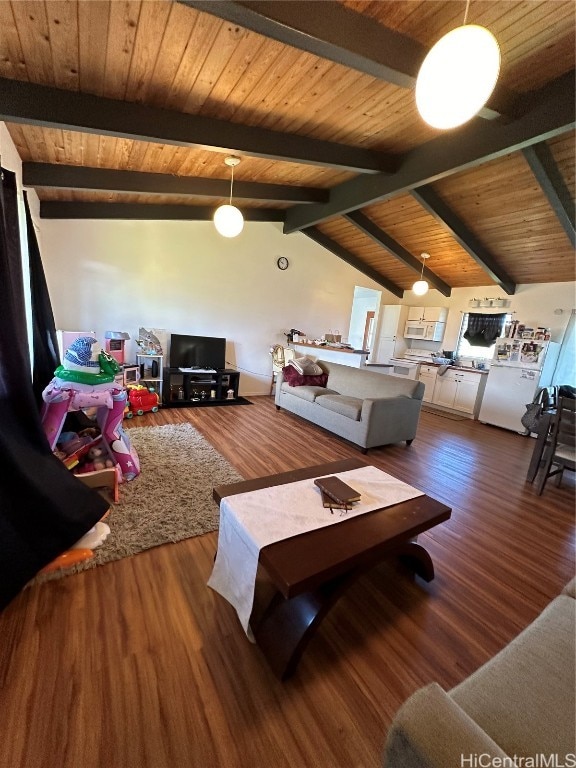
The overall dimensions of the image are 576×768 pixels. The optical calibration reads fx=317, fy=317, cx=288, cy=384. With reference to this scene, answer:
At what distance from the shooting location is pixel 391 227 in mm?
5246

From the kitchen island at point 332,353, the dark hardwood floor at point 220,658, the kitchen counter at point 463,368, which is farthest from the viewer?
the kitchen counter at point 463,368

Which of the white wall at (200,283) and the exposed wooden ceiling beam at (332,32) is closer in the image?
the exposed wooden ceiling beam at (332,32)

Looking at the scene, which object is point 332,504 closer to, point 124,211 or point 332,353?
point 332,353

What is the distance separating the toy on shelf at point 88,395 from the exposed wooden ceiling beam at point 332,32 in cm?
200

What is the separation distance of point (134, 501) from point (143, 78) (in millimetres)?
2719

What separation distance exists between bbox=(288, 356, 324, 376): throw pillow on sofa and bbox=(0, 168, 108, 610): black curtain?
311cm

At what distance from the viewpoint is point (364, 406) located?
342 cm

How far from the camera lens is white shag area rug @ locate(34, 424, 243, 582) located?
1.81 meters

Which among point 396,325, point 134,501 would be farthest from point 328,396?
point 396,325

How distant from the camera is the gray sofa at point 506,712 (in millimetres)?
623

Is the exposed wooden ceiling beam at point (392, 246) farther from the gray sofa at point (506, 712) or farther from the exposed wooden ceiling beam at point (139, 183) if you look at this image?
the gray sofa at point (506, 712)

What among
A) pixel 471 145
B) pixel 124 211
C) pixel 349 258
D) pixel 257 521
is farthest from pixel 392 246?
pixel 257 521

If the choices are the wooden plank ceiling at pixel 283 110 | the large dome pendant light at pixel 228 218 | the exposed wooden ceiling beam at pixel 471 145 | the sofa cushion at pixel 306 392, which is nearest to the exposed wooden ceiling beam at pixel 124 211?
the wooden plank ceiling at pixel 283 110

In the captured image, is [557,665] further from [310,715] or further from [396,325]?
[396,325]
